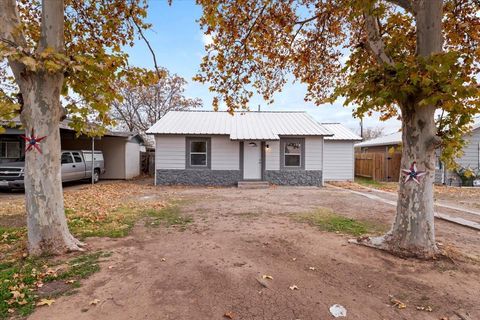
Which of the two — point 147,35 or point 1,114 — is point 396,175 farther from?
point 1,114

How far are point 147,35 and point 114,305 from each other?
19.3 feet

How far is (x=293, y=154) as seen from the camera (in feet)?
48.4

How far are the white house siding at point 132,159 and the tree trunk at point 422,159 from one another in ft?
54.0

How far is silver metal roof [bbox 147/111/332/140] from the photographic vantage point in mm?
14156

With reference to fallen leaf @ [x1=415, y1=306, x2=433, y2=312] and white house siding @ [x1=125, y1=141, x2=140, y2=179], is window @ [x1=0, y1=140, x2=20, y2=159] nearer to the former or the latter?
white house siding @ [x1=125, y1=141, x2=140, y2=179]

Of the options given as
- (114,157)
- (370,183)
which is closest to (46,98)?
Result: (114,157)

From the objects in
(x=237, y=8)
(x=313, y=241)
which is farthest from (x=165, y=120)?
(x=313, y=241)

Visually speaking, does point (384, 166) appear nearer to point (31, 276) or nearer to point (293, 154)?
point (293, 154)

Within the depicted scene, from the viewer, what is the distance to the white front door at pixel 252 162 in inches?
572

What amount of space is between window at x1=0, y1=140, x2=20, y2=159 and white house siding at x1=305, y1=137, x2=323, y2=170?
49.5 feet

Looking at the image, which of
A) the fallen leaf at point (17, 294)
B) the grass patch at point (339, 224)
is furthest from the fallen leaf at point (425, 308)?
the fallen leaf at point (17, 294)

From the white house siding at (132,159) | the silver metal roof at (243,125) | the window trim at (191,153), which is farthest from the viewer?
the white house siding at (132,159)

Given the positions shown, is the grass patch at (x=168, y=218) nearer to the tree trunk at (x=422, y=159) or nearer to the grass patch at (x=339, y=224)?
the grass patch at (x=339, y=224)

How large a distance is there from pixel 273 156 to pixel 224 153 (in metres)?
2.64
